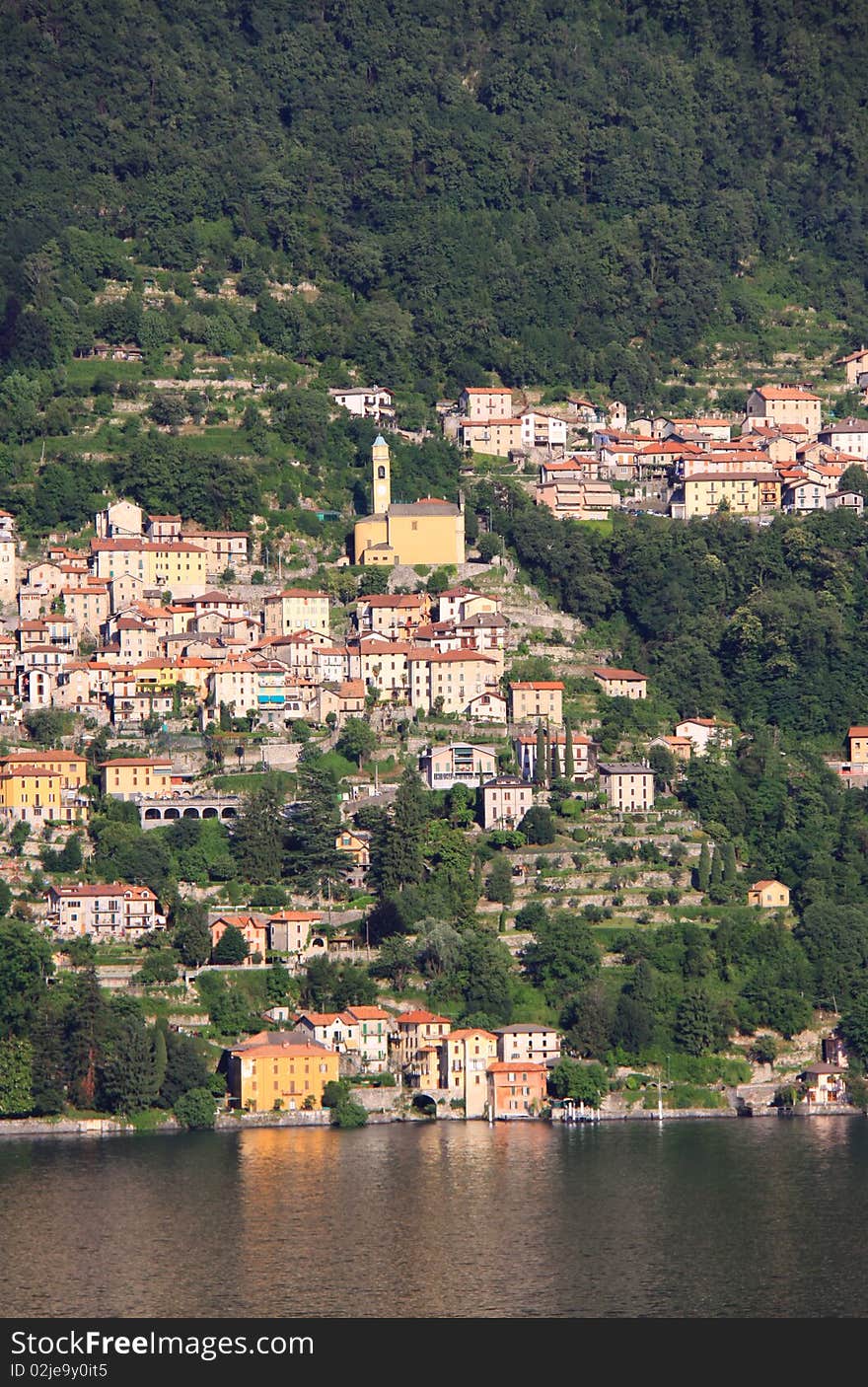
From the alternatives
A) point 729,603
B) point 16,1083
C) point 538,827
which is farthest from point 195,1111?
point 729,603

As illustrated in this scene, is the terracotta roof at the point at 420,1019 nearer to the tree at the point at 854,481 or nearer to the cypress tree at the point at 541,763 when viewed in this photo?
the cypress tree at the point at 541,763

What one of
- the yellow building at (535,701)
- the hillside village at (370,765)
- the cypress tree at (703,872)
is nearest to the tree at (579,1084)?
the hillside village at (370,765)

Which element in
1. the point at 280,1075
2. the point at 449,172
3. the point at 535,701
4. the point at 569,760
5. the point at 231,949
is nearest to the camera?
the point at 280,1075

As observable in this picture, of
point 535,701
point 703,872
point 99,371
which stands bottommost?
point 703,872

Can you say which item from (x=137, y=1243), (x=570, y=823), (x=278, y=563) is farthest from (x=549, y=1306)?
(x=278, y=563)

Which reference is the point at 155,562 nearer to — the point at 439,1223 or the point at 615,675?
the point at 615,675
